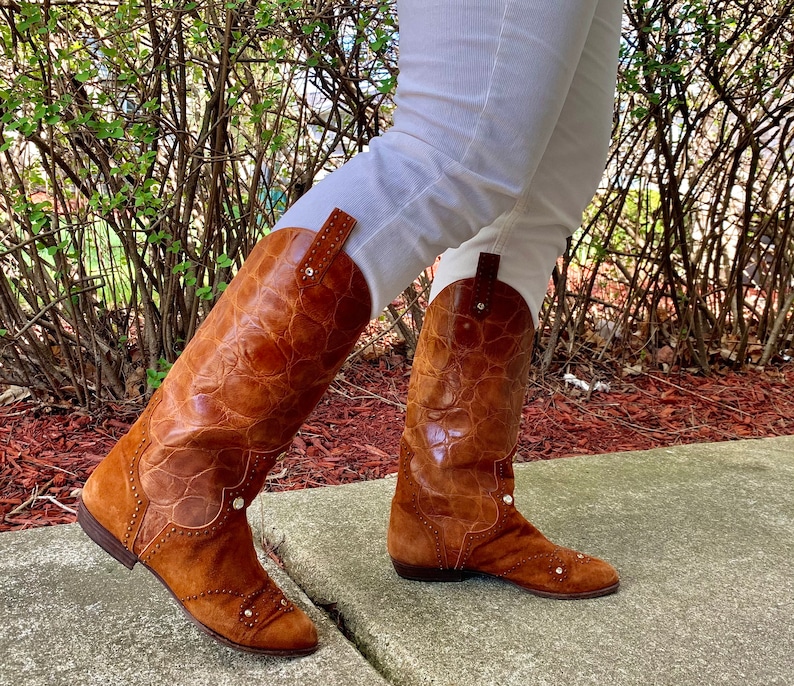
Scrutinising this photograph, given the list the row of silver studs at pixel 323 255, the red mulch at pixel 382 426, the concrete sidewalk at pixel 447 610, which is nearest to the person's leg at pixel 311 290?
the row of silver studs at pixel 323 255


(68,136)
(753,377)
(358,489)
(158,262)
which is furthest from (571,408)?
(68,136)

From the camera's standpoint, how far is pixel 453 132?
0.85m

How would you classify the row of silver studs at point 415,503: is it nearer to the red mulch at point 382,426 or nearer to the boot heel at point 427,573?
the boot heel at point 427,573

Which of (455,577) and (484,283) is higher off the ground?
(484,283)

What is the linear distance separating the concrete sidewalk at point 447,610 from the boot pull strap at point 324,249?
51 centimetres

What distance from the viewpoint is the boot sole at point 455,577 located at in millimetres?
1190

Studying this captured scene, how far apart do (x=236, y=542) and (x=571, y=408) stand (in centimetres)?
188

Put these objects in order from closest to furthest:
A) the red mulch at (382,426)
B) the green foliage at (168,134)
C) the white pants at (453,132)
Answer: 1. the white pants at (453,132)
2. the red mulch at (382,426)
3. the green foliage at (168,134)

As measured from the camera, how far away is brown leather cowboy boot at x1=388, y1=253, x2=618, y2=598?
Answer: 1.18m

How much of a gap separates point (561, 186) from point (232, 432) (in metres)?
0.61

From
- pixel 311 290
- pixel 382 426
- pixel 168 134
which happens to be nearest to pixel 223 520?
pixel 311 290

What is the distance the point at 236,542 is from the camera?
0.97 m

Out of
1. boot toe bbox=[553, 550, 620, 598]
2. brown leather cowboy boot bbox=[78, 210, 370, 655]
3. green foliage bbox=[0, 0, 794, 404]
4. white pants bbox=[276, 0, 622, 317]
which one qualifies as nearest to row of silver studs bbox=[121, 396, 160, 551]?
brown leather cowboy boot bbox=[78, 210, 370, 655]

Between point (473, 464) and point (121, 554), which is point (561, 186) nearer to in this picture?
point (473, 464)
